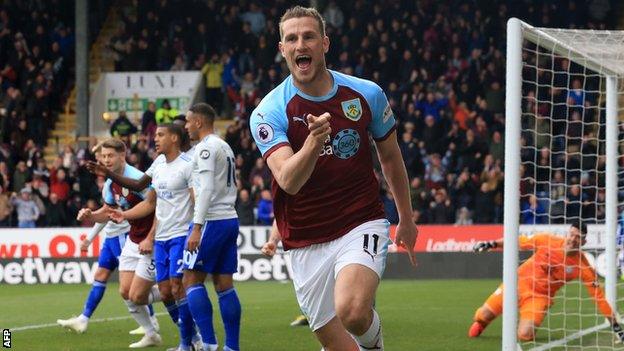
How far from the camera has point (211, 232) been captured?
10492 mm

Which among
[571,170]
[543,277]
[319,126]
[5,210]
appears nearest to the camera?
[319,126]

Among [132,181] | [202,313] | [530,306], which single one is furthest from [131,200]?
[530,306]

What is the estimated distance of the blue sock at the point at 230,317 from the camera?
33.8 feet

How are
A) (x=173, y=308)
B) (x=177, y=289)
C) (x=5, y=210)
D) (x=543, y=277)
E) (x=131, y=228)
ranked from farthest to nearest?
(x=5, y=210) → (x=543, y=277) → (x=131, y=228) → (x=173, y=308) → (x=177, y=289)

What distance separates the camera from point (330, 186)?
685cm

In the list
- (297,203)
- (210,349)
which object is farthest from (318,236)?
(210,349)

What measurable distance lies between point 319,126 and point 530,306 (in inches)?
275

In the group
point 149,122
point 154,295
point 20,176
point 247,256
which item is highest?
point 149,122

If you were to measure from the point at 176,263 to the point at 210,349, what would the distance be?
877 mm

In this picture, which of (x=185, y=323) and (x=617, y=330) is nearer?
(x=185, y=323)

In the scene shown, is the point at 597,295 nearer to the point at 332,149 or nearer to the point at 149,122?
the point at 332,149

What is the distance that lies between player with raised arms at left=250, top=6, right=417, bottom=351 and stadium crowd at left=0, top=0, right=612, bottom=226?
15.3 meters

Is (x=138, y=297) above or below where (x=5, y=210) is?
below

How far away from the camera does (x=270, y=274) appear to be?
73.2ft
